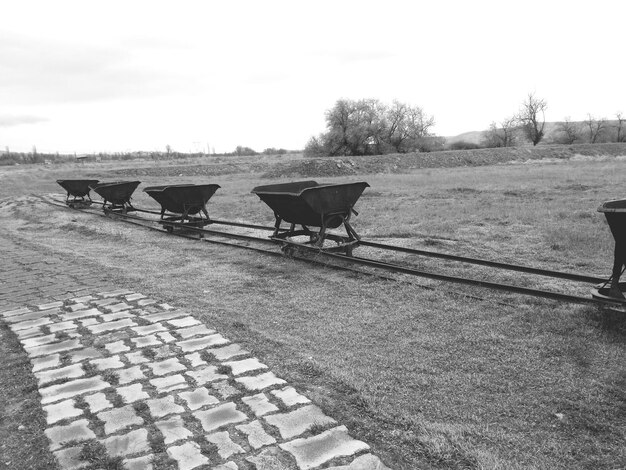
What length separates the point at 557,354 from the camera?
169 inches

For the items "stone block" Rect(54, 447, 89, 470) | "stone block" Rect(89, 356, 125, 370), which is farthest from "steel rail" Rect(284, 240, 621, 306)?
"stone block" Rect(54, 447, 89, 470)

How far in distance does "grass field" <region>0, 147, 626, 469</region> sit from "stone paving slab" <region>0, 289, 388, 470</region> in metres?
0.21

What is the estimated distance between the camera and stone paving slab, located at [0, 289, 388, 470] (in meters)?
2.92

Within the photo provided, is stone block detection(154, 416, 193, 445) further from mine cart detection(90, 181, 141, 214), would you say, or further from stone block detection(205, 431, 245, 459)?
mine cart detection(90, 181, 141, 214)

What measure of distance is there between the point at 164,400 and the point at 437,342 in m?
2.55

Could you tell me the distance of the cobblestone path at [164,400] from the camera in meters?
2.92

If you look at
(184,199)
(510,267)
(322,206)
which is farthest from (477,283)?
(184,199)

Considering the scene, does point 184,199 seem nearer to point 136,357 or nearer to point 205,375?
point 136,357

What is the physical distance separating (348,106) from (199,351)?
5510 centimetres

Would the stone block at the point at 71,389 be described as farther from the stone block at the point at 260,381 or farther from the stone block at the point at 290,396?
the stone block at the point at 290,396

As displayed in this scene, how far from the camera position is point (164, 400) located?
3594 mm

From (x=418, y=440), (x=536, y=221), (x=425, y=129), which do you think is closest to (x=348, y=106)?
(x=425, y=129)

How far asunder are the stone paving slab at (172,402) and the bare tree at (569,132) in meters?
90.8

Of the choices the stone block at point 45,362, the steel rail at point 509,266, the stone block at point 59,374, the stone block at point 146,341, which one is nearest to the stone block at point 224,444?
the stone block at point 59,374
